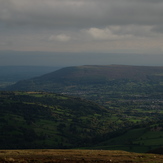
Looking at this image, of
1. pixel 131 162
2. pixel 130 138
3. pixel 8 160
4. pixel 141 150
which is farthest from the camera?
pixel 130 138

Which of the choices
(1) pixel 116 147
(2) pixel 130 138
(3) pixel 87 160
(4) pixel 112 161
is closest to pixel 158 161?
(4) pixel 112 161

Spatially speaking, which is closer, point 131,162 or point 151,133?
point 131,162

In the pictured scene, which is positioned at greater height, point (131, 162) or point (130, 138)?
point (131, 162)

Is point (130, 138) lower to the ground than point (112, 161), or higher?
lower

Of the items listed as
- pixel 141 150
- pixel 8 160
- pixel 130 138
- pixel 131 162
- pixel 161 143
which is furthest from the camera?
pixel 130 138

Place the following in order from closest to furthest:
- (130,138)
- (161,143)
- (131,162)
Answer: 1. (131,162)
2. (161,143)
3. (130,138)

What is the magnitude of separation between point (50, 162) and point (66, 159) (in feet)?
14.6

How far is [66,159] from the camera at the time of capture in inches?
2158

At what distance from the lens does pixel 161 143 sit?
16538 cm

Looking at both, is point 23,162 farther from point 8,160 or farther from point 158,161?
point 158,161

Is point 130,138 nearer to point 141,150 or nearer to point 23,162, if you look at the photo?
point 141,150

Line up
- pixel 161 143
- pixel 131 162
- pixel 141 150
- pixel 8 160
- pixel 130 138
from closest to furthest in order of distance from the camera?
pixel 8 160
pixel 131 162
pixel 141 150
pixel 161 143
pixel 130 138

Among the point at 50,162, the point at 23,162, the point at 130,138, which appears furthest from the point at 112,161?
the point at 130,138

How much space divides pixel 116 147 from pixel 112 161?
11791cm
